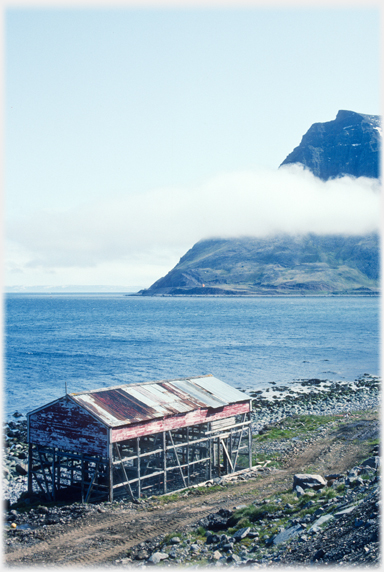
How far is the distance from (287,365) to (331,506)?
58.1 metres

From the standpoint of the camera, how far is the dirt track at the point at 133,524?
56.7 feet

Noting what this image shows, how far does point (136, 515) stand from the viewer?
2094 cm

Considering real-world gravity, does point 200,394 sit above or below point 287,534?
above

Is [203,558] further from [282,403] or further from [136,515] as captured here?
[282,403]

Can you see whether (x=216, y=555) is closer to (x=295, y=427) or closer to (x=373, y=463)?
(x=373, y=463)

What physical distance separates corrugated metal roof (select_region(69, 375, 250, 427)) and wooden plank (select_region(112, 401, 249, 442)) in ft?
0.86

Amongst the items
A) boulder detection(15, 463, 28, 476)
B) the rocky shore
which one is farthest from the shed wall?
boulder detection(15, 463, 28, 476)

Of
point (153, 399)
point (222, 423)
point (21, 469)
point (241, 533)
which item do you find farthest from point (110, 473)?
point (21, 469)

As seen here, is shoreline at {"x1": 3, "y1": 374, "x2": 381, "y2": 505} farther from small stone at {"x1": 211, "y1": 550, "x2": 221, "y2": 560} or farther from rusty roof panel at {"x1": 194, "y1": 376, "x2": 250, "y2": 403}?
small stone at {"x1": 211, "y1": 550, "x2": 221, "y2": 560}

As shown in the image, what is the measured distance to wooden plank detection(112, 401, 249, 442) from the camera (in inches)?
899

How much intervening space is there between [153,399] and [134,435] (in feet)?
9.27

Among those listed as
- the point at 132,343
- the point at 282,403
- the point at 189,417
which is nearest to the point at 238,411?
the point at 189,417

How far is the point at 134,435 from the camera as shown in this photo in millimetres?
23250

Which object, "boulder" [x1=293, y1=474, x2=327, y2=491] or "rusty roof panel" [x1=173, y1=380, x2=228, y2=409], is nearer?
"boulder" [x1=293, y1=474, x2=327, y2=491]
